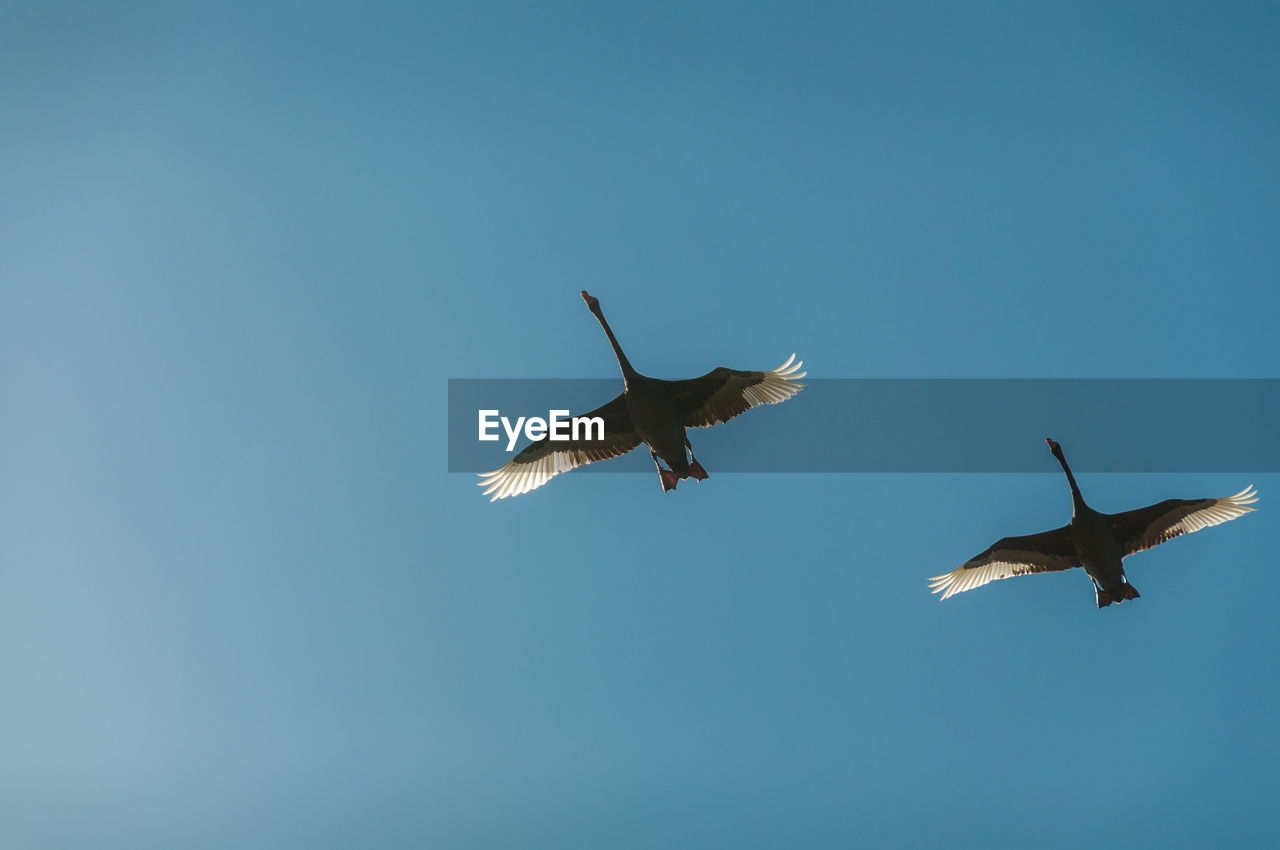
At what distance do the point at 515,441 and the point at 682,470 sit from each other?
13.2ft

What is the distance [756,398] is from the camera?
17.0 m

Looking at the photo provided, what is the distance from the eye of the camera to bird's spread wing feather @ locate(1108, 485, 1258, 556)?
55.9 feet

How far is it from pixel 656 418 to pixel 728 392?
1.66 m

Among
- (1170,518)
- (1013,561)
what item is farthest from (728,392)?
(1170,518)

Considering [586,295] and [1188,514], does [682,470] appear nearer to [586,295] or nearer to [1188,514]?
[586,295]

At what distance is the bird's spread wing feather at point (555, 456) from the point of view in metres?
17.1

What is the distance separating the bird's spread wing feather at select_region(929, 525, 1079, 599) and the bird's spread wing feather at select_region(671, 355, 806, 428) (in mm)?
5650

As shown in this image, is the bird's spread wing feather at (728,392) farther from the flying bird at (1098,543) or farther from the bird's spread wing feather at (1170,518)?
the bird's spread wing feather at (1170,518)

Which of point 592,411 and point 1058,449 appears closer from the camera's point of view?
point 592,411

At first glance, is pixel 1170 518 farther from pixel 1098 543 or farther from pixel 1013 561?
pixel 1013 561

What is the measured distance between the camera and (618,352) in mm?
16406

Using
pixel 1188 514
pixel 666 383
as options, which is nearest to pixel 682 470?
pixel 666 383

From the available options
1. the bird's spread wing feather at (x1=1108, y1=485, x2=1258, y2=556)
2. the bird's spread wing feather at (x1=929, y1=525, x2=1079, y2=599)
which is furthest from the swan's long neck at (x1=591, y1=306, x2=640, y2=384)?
the bird's spread wing feather at (x1=1108, y1=485, x2=1258, y2=556)

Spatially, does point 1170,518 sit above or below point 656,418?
below
